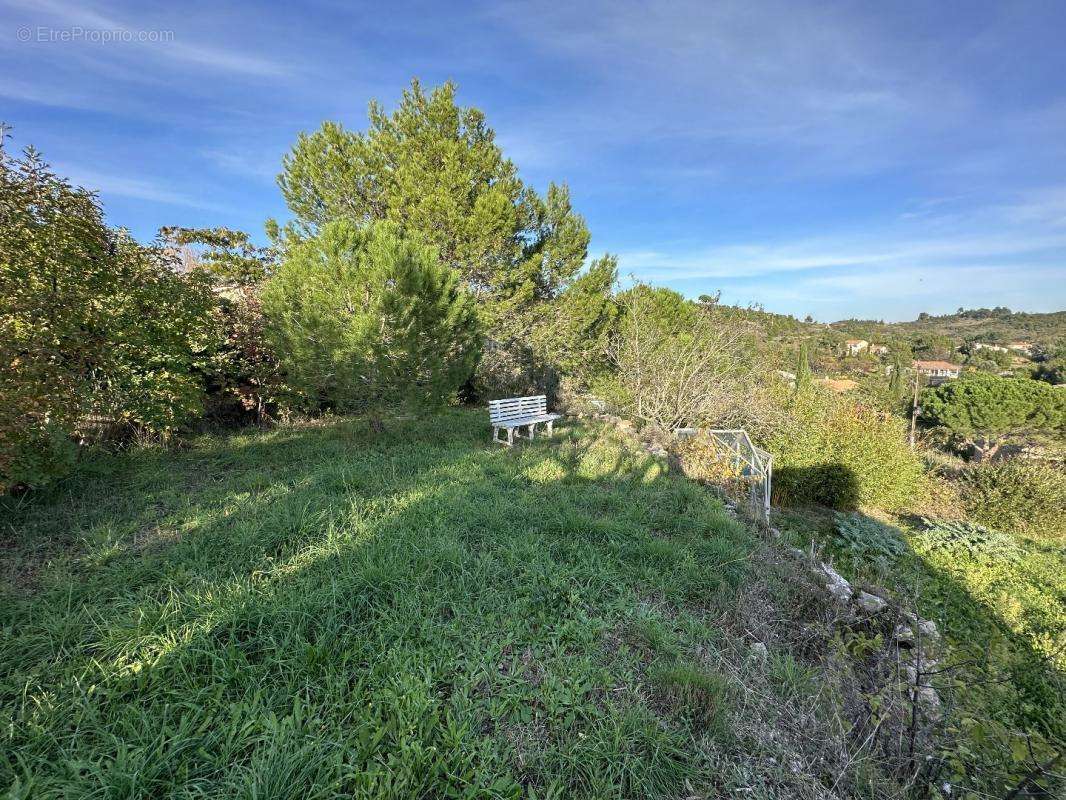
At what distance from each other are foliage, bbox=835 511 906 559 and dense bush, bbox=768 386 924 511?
4.67 ft

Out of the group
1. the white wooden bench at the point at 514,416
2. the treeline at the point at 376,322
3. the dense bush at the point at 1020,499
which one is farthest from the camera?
the dense bush at the point at 1020,499

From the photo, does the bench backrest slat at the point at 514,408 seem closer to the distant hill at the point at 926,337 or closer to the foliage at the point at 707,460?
the foliage at the point at 707,460

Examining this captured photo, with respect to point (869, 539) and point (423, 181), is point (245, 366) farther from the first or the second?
point (869, 539)

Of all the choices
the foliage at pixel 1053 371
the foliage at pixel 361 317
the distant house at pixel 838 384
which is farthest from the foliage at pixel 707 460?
the foliage at pixel 1053 371

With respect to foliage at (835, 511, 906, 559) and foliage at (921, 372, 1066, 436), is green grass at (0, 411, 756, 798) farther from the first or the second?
foliage at (921, 372, 1066, 436)

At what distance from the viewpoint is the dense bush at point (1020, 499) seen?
7.79 metres

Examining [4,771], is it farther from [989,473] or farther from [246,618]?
[989,473]

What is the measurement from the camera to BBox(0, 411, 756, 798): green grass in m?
1.49

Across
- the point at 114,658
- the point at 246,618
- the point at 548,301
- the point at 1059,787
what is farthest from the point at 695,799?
the point at 548,301

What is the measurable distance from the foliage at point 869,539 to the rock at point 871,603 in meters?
3.02

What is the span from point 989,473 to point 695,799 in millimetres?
11772

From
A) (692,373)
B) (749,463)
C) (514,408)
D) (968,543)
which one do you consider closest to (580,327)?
(692,373)

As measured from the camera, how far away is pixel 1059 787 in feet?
4.27

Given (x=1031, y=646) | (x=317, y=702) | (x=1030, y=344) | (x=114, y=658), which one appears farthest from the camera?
(x=1030, y=344)
